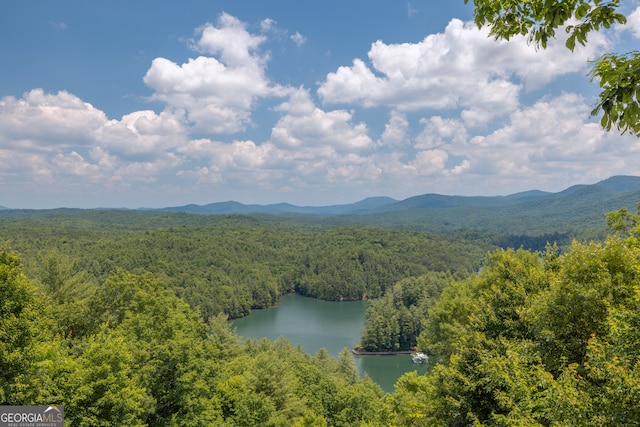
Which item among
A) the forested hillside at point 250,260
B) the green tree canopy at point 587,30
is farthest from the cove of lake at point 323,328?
the green tree canopy at point 587,30

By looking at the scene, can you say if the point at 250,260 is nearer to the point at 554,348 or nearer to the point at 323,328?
the point at 323,328

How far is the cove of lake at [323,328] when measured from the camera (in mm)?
47000

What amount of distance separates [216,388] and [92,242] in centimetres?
10262

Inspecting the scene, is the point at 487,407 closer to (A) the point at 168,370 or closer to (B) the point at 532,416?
(B) the point at 532,416

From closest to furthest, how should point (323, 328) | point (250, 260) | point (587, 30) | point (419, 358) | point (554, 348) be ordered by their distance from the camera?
1. point (587, 30)
2. point (554, 348)
3. point (419, 358)
4. point (323, 328)
5. point (250, 260)

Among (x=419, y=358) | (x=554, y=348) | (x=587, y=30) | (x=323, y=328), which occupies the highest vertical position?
(x=587, y=30)

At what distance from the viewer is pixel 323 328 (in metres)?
67.7

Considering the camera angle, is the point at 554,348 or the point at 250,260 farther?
the point at 250,260

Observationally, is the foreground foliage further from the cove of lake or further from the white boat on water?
the white boat on water

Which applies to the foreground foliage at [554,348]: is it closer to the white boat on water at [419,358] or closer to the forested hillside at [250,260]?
the white boat on water at [419,358]

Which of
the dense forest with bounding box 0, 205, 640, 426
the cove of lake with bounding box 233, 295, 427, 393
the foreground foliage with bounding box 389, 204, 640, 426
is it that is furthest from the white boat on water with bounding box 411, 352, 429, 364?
the foreground foliage with bounding box 389, 204, 640, 426

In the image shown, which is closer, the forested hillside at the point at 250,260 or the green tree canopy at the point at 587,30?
the green tree canopy at the point at 587,30

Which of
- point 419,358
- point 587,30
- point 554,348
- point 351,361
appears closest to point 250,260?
point 419,358

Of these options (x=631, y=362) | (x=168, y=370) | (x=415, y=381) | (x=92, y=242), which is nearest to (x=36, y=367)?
(x=168, y=370)
